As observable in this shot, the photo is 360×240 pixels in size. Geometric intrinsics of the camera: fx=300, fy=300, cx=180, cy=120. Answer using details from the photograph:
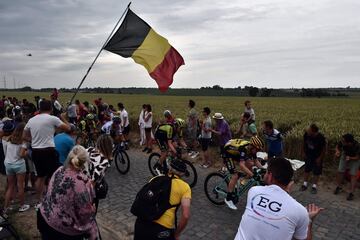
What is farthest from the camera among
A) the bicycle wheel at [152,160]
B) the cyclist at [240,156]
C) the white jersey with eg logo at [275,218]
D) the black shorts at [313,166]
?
the bicycle wheel at [152,160]

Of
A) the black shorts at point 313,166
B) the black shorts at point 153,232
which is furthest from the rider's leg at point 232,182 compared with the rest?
the black shorts at point 153,232

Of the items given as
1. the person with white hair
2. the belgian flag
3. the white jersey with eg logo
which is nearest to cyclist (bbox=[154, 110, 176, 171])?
the belgian flag

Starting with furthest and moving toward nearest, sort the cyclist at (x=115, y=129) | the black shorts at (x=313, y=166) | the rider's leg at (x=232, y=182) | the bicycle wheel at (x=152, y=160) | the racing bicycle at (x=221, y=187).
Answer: the cyclist at (x=115, y=129) < the bicycle wheel at (x=152, y=160) < the black shorts at (x=313, y=166) < the racing bicycle at (x=221, y=187) < the rider's leg at (x=232, y=182)

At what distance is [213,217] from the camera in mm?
6434

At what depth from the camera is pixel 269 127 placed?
8.28 m

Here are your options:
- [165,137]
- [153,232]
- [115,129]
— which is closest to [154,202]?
[153,232]

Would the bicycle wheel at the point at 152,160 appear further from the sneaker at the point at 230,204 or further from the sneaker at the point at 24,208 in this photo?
the sneaker at the point at 24,208

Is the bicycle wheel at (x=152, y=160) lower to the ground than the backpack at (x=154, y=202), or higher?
lower

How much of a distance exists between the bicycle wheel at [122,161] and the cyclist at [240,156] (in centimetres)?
400

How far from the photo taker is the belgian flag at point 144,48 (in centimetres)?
720

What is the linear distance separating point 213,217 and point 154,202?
3614 millimetres

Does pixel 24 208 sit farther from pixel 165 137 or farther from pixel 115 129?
pixel 115 129

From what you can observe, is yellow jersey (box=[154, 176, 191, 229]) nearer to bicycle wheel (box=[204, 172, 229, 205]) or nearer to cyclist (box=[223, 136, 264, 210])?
cyclist (box=[223, 136, 264, 210])

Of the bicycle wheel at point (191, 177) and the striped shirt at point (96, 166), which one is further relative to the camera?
the bicycle wheel at point (191, 177)
